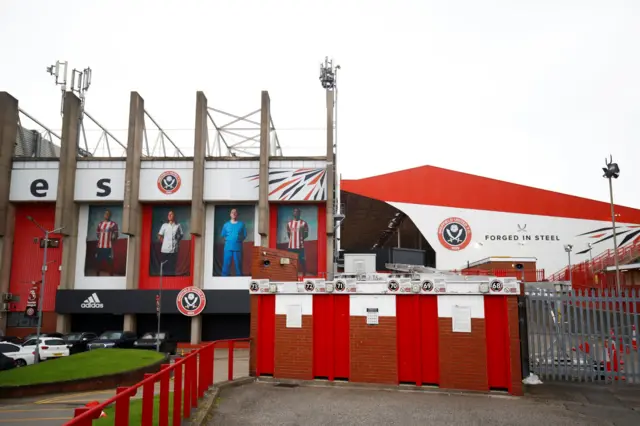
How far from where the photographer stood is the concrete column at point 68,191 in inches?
1348

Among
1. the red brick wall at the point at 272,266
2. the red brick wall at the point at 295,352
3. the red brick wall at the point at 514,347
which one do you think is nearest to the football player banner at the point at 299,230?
the red brick wall at the point at 272,266

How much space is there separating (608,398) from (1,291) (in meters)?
36.2

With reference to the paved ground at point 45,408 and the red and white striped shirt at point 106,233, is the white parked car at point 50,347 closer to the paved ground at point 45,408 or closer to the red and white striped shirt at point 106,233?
the red and white striped shirt at point 106,233

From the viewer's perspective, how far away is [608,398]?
1196cm

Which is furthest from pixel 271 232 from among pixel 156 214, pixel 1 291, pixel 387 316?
pixel 387 316

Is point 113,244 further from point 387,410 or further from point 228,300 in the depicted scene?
point 387,410

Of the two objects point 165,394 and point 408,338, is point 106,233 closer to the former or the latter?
point 408,338

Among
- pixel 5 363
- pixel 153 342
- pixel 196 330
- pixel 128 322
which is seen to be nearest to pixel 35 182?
pixel 128 322

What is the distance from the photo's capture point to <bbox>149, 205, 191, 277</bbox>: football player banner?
116ft

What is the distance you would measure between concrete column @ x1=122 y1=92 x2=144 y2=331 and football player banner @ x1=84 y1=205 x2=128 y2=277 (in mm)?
1391

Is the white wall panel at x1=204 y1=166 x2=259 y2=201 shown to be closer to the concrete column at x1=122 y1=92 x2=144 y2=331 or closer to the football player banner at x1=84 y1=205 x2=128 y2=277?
the concrete column at x1=122 y1=92 x2=144 y2=331

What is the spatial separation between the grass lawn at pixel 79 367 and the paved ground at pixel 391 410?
789cm

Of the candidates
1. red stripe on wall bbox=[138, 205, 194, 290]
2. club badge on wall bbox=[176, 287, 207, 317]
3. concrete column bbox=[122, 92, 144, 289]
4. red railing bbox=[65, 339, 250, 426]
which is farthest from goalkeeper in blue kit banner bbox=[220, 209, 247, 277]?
red railing bbox=[65, 339, 250, 426]

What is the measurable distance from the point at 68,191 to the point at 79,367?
63.1ft
